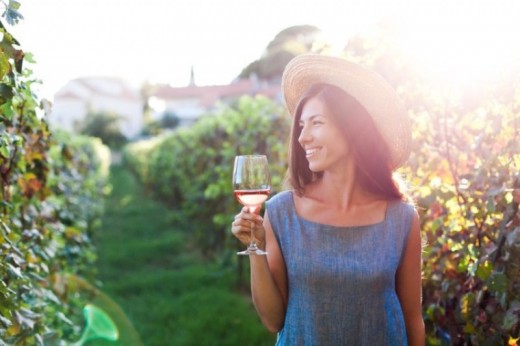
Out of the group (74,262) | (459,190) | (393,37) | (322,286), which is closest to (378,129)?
(322,286)

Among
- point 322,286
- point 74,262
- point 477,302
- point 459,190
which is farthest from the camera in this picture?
point 74,262

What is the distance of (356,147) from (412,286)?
0.49 meters

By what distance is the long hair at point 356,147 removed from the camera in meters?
2.70

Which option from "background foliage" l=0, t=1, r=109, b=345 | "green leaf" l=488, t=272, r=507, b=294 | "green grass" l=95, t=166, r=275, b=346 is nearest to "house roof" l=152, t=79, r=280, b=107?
"green grass" l=95, t=166, r=275, b=346

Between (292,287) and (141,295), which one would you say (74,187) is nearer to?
(141,295)

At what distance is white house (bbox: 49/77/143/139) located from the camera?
74.5 metres

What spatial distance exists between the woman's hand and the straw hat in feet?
1.79

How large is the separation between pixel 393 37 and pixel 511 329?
232cm

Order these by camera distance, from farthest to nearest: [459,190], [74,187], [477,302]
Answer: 1. [74,187]
2. [459,190]
3. [477,302]

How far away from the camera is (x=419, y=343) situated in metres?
2.75

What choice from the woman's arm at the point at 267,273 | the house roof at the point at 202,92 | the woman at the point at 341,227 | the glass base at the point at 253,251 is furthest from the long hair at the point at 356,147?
the house roof at the point at 202,92

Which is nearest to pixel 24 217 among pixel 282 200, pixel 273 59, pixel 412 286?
pixel 282 200

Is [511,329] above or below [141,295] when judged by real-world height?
above

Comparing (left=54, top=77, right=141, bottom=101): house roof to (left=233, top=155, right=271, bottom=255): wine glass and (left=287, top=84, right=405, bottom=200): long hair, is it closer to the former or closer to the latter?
(left=287, top=84, right=405, bottom=200): long hair
